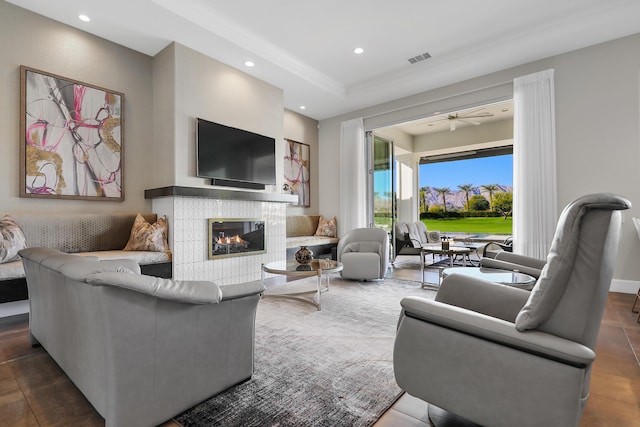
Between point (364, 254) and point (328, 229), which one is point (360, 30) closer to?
point (364, 254)

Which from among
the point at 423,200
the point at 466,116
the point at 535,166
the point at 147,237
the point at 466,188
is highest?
the point at 466,116

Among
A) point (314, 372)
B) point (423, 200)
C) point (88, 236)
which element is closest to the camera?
point (314, 372)

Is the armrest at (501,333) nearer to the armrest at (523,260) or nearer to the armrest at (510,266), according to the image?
the armrest at (510,266)

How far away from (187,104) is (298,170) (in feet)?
9.06

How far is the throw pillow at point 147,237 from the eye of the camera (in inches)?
148

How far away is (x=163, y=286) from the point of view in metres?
1.33

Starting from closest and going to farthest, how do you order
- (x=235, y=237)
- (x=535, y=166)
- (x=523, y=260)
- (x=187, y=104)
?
1. (x=523, y=260)
2. (x=187, y=104)
3. (x=535, y=166)
4. (x=235, y=237)

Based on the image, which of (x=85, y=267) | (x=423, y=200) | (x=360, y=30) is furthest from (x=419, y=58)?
(x=423, y=200)

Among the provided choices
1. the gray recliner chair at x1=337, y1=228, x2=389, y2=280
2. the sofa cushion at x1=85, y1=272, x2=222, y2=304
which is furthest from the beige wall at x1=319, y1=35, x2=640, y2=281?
the sofa cushion at x1=85, y1=272, x2=222, y2=304

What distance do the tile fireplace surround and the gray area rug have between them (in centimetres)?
131

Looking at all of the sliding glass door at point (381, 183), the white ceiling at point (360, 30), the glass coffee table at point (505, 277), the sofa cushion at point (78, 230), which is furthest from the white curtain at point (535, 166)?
the sofa cushion at point (78, 230)

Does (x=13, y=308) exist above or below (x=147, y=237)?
below

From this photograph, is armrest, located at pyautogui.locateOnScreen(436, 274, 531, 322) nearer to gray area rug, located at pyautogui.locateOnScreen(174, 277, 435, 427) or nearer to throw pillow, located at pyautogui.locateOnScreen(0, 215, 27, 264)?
gray area rug, located at pyautogui.locateOnScreen(174, 277, 435, 427)

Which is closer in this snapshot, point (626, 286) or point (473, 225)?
point (626, 286)
